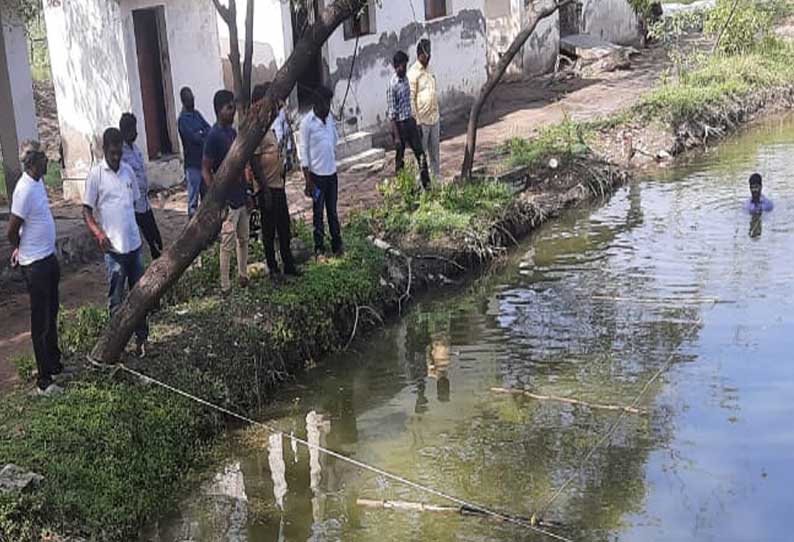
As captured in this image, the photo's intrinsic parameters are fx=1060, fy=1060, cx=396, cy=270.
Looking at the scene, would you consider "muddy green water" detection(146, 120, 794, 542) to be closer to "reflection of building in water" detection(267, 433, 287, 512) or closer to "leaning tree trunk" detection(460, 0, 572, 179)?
"reflection of building in water" detection(267, 433, 287, 512)

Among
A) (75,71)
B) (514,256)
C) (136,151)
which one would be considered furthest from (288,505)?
(75,71)

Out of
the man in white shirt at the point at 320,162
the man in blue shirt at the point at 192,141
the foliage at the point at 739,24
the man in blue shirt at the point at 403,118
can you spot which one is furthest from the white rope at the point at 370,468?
the foliage at the point at 739,24

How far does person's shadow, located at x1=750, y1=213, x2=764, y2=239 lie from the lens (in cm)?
1338

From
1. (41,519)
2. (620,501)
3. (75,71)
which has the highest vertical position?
(75,71)

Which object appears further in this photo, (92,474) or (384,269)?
(384,269)

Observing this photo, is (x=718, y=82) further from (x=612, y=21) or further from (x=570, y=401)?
(x=570, y=401)

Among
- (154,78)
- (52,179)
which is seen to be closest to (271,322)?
(154,78)

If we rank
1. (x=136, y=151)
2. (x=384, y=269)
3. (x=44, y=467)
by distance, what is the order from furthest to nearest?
(x=384, y=269) < (x=136, y=151) < (x=44, y=467)

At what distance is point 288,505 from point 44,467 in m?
1.75

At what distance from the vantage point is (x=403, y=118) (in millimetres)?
13555

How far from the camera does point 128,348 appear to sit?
29.5 ft

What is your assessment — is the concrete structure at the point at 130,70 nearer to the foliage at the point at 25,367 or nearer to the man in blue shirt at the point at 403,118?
the man in blue shirt at the point at 403,118

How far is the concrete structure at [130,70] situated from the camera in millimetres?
14438

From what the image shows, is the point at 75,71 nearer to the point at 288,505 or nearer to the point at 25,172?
the point at 25,172
